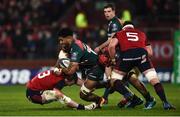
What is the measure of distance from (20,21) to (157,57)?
6.26 m

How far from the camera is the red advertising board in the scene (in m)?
27.9

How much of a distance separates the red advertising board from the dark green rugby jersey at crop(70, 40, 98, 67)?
12.2 meters

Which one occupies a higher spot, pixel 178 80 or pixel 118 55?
pixel 118 55

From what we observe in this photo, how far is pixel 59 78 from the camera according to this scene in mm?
15703

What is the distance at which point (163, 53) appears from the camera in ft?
91.8

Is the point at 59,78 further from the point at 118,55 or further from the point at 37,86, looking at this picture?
the point at 118,55

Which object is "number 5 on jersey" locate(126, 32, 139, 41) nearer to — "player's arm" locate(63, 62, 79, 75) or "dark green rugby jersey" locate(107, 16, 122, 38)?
"player's arm" locate(63, 62, 79, 75)

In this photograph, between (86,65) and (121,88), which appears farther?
(86,65)

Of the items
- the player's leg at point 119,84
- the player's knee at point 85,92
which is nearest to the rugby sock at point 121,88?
the player's leg at point 119,84

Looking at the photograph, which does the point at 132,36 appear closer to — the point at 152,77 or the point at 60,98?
the point at 152,77

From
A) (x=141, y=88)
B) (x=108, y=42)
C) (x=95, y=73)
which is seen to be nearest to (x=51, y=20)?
(x=108, y=42)

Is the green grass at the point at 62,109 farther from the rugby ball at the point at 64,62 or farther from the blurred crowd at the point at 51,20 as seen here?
the blurred crowd at the point at 51,20

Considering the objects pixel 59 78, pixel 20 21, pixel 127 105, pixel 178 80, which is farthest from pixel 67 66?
pixel 20 21

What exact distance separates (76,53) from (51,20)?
657 inches
